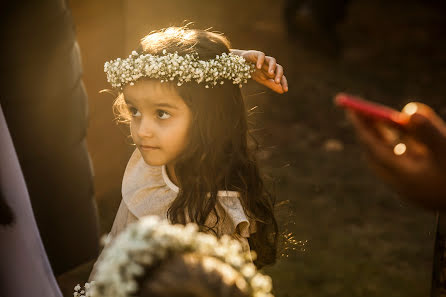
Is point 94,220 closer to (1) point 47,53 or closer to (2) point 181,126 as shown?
(1) point 47,53

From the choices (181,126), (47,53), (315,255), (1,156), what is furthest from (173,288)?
(315,255)

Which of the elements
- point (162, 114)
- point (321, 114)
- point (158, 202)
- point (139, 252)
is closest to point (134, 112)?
point (162, 114)

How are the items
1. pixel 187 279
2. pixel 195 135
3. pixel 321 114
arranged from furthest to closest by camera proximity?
pixel 321 114, pixel 195 135, pixel 187 279

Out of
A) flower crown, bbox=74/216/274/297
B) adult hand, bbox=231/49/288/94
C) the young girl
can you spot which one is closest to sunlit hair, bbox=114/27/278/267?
the young girl

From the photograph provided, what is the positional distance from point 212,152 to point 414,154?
1122mm

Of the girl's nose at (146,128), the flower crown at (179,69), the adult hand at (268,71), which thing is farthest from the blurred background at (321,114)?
the girl's nose at (146,128)

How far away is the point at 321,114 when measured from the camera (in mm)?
7289

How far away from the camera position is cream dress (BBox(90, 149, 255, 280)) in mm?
2174

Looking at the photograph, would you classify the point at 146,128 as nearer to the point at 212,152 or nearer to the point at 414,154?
the point at 212,152

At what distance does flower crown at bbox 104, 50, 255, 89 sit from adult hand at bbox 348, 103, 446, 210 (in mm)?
976

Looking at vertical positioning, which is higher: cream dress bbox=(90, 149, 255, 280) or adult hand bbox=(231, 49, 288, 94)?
adult hand bbox=(231, 49, 288, 94)

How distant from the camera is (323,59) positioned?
9000 mm

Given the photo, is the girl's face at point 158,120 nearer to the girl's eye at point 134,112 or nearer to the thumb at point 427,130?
the girl's eye at point 134,112

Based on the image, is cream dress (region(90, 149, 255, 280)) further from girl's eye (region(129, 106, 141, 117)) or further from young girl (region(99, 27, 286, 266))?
girl's eye (region(129, 106, 141, 117))
